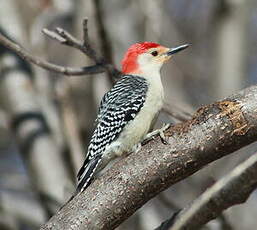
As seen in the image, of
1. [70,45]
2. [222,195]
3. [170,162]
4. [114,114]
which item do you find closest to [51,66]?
[70,45]

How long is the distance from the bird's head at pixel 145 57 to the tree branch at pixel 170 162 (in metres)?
2.35

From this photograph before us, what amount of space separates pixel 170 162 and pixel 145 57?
2526 millimetres

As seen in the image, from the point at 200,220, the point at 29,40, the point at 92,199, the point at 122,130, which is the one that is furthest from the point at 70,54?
the point at 200,220

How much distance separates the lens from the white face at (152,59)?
19.0ft

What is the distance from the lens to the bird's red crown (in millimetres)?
5734

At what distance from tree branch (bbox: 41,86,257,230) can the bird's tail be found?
0.46 meters

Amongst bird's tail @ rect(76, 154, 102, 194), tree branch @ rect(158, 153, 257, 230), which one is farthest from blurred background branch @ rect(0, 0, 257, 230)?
tree branch @ rect(158, 153, 257, 230)

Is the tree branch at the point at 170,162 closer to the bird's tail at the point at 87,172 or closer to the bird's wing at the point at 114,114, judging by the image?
the bird's tail at the point at 87,172

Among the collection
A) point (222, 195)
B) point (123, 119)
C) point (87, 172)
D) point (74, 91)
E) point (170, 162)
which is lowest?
point (222, 195)

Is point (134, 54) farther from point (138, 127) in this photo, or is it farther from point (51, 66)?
point (51, 66)

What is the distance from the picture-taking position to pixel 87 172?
14.4 ft

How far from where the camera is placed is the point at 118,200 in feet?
11.1

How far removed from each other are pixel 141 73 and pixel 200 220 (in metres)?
2.99

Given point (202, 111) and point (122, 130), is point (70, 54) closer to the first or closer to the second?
point (122, 130)
